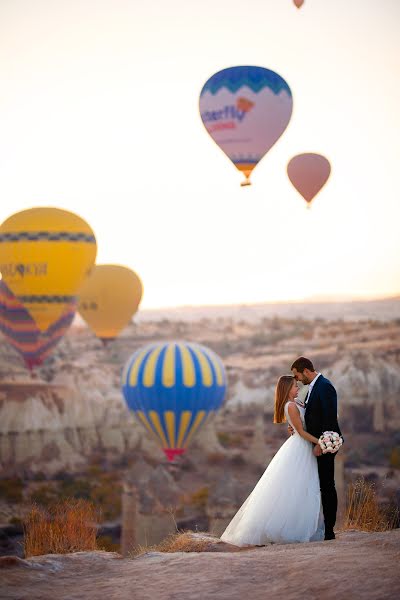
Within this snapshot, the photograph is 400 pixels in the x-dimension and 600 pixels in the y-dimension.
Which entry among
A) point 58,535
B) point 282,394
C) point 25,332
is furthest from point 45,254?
point 282,394

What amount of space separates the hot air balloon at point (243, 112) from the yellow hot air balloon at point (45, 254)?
6.25 m

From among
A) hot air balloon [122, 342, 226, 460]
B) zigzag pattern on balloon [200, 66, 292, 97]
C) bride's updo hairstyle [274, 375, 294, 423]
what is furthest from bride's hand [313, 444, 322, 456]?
hot air balloon [122, 342, 226, 460]

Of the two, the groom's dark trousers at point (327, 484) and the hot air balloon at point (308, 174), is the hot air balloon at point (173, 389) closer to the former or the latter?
the hot air balloon at point (308, 174)

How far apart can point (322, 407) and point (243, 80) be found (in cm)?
1860

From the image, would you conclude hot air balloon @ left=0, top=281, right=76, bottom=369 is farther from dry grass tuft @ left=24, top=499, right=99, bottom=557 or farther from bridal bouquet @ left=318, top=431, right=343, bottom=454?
bridal bouquet @ left=318, top=431, right=343, bottom=454

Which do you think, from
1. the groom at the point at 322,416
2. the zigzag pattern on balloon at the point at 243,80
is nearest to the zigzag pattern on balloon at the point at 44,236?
the zigzag pattern on balloon at the point at 243,80

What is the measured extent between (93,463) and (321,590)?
146 feet

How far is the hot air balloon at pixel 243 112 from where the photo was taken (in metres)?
25.0

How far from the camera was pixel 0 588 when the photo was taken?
617 cm

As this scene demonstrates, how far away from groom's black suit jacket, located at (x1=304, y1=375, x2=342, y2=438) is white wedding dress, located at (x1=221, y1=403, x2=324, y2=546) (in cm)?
15

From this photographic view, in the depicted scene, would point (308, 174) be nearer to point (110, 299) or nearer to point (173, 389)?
point (173, 389)

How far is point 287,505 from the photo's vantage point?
752cm

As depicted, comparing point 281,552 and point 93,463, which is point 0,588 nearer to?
point 281,552

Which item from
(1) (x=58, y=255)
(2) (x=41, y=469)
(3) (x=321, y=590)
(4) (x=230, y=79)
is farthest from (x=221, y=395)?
(3) (x=321, y=590)
